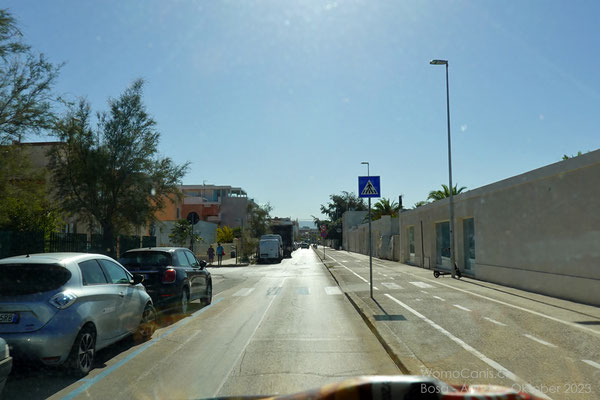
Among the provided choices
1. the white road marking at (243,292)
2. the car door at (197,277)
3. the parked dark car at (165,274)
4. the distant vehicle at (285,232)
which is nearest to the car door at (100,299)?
the parked dark car at (165,274)

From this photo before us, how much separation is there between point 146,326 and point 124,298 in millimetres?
1255

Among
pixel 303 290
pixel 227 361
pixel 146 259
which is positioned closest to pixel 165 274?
pixel 146 259

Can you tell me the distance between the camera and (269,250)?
39281 mm

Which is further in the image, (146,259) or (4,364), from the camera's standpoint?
(146,259)

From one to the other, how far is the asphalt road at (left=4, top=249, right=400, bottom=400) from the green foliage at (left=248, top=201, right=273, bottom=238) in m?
60.2

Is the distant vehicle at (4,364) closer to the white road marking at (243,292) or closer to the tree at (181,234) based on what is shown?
the white road marking at (243,292)

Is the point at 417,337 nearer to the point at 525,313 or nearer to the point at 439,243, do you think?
the point at 525,313

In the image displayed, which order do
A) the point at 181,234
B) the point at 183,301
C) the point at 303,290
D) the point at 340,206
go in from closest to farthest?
1. the point at 183,301
2. the point at 303,290
3. the point at 181,234
4. the point at 340,206

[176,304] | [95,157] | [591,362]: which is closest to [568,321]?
[591,362]

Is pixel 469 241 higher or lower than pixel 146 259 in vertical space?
higher

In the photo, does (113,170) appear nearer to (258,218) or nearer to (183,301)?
(183,301)

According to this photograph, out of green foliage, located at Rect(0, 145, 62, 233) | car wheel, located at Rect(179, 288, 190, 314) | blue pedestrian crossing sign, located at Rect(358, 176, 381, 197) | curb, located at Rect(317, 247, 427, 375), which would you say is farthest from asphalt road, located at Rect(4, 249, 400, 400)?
green foliage, located at Rect(0, 145, 62, 233)

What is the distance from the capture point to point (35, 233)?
537 inches

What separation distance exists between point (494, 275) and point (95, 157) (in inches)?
613
